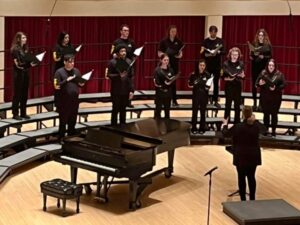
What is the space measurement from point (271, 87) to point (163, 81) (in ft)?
6.55

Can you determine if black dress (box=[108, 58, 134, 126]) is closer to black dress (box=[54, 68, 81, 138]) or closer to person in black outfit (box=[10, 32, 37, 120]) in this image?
black dress (box=[54, 68, 81, 138])

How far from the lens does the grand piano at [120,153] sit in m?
9.21

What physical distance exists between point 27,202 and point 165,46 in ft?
16.8

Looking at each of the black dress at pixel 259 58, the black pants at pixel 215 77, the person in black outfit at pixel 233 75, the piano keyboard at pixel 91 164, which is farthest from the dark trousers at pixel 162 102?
the piano keyboard at pixel 91 164

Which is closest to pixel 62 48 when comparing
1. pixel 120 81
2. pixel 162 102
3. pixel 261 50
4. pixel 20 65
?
pixel 20 65

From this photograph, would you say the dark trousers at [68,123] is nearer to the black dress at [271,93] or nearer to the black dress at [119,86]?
the black dress at [119,86]

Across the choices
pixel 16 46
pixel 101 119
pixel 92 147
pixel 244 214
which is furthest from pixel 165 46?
pixel 244 214

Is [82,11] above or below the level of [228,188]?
above

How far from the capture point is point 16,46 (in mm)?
11906

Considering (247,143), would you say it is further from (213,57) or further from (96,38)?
(96,38)

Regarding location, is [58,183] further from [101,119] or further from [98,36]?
[98,36]

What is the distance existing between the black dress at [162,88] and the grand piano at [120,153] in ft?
7.09

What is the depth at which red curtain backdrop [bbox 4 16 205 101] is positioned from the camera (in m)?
15.6

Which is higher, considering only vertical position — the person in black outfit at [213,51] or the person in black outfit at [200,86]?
the person in black outfit at [213,51]
